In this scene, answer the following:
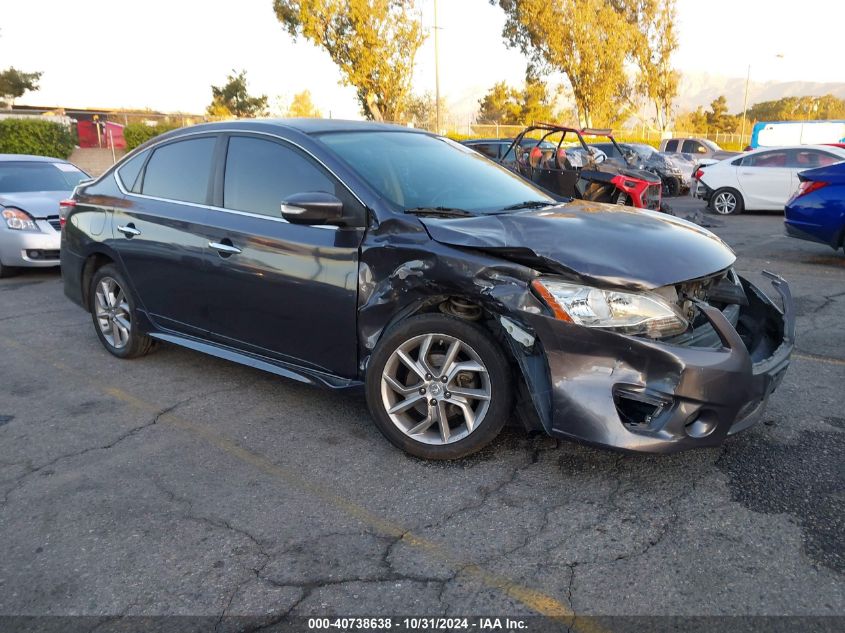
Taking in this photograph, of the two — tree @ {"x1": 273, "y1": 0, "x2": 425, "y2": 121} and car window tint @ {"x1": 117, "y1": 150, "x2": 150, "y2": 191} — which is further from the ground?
tree @ {"x1": 273, "y1": 0, "x2": 425, "y2": 121}

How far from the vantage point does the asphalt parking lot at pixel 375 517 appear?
2.38m

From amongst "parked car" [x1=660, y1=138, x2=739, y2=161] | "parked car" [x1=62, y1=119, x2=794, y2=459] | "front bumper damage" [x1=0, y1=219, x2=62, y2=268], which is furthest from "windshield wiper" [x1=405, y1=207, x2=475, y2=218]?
"parked car" [x1=660, y1=138, x2=739, y2=161]

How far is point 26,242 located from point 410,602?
743 centimetres

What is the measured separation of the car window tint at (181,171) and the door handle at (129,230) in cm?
25

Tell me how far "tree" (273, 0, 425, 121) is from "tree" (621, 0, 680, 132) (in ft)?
56.7

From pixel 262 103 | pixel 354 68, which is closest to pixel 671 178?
pixel 354 68

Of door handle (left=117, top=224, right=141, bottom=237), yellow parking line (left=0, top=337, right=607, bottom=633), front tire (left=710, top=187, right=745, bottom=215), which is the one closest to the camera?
yellow parking line (left=0, top=337, right=607, bottom=633)

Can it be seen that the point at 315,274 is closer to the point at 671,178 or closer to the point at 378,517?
the point at 378,517

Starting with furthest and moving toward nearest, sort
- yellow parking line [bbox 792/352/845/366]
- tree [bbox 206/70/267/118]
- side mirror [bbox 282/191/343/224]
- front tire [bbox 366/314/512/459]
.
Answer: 1. tree [bbox 206/70/267/118]
2. yellow parking line [bbox 792/352/845/366]
3. side mirror [bbox 282/191/343/224]
4. front tire [bbox 366/314/512/459]

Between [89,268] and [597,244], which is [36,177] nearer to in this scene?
[89,268]

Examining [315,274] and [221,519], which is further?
[315,274]

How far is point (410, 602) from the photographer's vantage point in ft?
7.69

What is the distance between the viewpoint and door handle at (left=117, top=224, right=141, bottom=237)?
15.1ft

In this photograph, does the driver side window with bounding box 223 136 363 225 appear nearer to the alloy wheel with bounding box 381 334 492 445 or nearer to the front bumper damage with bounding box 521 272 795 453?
the alloy wheel with bounding box 381 334 492 445
